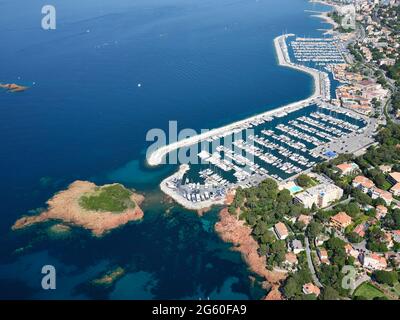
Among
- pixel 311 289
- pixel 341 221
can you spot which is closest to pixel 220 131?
pixel 341 221

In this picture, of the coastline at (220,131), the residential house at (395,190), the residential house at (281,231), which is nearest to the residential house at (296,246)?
the residential house at (281,231)

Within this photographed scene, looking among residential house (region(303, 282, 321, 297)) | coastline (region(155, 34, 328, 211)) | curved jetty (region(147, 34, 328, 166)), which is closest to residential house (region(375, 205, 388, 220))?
residential house (region(303, 282, 321, 297))

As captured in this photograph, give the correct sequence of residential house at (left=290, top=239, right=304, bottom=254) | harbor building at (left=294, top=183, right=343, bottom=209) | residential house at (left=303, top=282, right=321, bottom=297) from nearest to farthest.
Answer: residential house at (left=303, top=282, right=321, bottom=297) < residential house at (left=290, top=239, right=304, bottom=254) < harbor building at (left=294, top=183, right=343, bottom=209)

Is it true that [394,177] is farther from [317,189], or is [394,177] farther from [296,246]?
[296,246]

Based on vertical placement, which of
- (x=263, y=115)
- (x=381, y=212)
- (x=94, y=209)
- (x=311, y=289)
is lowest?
(x=94, y=209)

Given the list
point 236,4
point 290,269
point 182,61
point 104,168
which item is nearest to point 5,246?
point 104,168

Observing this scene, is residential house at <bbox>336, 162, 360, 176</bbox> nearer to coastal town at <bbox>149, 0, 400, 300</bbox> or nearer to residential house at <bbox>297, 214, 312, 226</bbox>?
coastal town at <bbox>149, 0, 400, 300</bbox>
